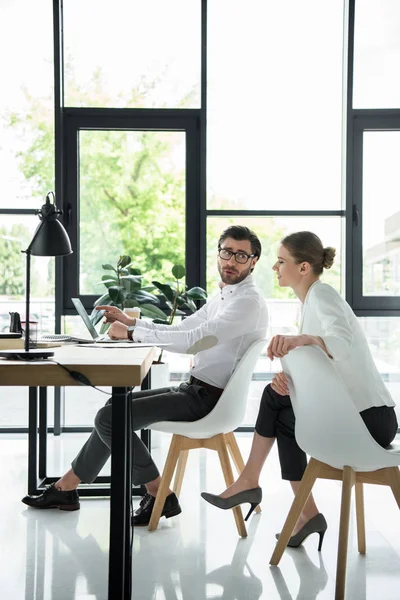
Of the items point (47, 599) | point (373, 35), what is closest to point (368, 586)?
point (47, 599)

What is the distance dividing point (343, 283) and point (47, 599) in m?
3.15

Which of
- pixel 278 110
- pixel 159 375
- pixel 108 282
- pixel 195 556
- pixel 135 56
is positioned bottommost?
pixel 195 556

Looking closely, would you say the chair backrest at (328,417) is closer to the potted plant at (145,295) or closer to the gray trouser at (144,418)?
the gray trouser at (144,418)

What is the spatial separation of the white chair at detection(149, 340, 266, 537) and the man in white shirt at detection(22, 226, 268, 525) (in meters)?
0.06

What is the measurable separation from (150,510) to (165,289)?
1.62 meters

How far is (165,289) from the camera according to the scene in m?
4.14

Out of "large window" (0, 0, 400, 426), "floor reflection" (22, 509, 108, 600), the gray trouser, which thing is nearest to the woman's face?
the gray trouser

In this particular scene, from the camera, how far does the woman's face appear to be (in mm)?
2521

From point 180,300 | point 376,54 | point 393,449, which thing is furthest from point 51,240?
point 376,54

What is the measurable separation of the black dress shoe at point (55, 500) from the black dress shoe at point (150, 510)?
316 mm

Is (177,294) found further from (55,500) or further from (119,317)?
(55,500)

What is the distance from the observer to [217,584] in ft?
7.30

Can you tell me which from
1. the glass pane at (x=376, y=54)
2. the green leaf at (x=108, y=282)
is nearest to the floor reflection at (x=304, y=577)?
the green leaf at (x=108, y=282)

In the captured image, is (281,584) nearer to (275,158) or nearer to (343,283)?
(343,283)
